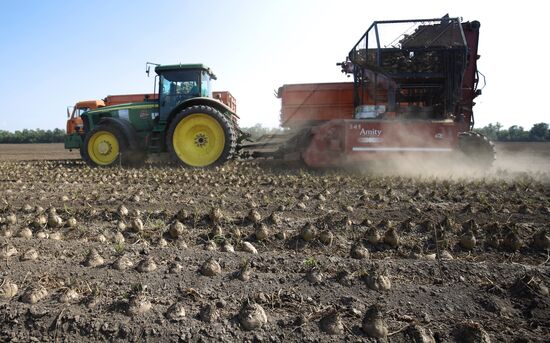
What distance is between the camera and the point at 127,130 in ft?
30.4

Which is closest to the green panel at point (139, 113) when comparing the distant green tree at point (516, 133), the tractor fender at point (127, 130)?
the tractor fender at point (127, 130)

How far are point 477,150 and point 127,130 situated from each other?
8930 millimetres

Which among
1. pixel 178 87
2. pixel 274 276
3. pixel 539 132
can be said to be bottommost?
pixel 274 276

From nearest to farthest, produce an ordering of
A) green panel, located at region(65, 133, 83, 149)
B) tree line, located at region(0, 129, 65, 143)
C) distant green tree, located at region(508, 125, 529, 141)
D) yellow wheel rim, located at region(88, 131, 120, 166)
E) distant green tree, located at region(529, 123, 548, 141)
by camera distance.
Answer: yellow wheel rim, located at region(88, 131, 120, 166)
green panel, located at region(65, 133, 83, 149)
distant green tree, located at region(529, 123, 548, 141)
distant green tree, located at region(508, 125, 529, 141)
tree line, located at region(0, 129, 65, 143)

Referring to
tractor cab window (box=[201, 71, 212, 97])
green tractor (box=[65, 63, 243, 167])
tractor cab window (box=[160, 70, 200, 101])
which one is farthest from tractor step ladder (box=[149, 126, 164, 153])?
tractor cab window (box=[201, 71, 212, 97])

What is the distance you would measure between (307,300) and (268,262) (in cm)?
57

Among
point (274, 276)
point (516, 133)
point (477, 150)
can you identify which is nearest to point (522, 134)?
point (516, 133)

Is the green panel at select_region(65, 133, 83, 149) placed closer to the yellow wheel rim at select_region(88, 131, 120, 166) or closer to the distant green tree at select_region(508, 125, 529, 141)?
the yellow wheel rim at select_region(88, 131, 120, 166)

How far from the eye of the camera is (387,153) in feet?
25.1

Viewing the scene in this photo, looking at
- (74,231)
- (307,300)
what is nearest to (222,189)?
(74,231)

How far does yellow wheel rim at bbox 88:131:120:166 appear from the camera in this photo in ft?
30.9

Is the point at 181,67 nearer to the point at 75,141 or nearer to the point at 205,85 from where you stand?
the point at 205,85

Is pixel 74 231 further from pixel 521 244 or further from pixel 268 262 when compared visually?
pixel 521 244

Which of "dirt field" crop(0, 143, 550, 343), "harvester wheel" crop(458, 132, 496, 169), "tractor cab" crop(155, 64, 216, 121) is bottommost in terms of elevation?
"dirt field" crop(0, 143, 550, 343)
